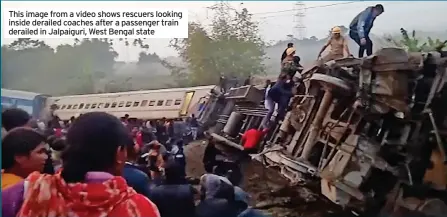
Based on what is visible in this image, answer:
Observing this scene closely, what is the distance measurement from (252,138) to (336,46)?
60 centimetres

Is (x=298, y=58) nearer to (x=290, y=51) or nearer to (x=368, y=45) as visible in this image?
(x=290, y=51)

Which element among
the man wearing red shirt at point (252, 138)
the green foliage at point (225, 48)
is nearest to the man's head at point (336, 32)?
the green foliage at point (225, 48)

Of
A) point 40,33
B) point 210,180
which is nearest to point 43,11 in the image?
point 40,33

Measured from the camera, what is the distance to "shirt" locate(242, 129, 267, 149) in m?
2.91

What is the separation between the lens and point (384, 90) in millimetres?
2531

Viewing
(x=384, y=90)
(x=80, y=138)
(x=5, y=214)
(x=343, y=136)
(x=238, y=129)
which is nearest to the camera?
(x=80, y=138)

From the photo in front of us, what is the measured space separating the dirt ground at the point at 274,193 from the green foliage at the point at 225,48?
13.4 inches

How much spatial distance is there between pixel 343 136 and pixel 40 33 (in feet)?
4.61

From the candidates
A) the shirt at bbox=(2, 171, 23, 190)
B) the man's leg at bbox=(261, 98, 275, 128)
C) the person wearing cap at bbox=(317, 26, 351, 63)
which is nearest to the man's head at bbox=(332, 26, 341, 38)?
the person wearing cap at bbox=(317, 26, 351, 63)

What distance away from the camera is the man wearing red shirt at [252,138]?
2.91 m

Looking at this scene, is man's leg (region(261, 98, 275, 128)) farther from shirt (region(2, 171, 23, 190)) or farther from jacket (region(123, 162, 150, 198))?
shirt (region(2, 171, 23, 190))

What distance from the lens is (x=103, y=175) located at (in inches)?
61.4

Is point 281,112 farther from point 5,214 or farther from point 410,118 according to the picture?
point 5,214

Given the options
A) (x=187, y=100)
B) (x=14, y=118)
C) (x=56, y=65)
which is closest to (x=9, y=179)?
(x=14, y=118)
